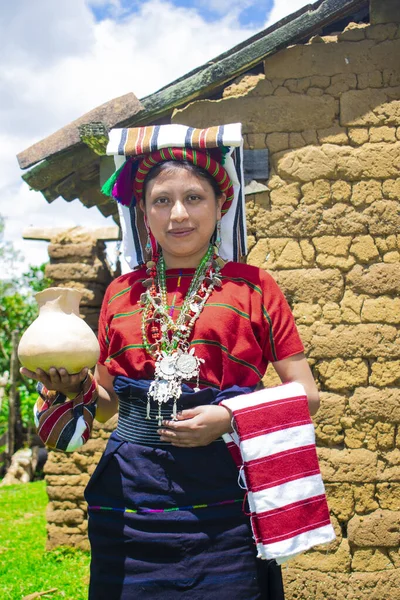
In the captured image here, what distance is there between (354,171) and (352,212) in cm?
26

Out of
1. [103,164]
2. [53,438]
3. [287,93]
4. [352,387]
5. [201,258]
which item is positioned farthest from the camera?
[103,164]

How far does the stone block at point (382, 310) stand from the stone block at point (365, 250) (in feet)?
0.84

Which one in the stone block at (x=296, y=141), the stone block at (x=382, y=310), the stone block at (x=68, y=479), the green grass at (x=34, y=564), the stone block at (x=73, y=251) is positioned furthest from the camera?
the stone block at (x=73, y=251)

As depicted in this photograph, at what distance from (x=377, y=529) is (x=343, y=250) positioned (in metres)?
1.69

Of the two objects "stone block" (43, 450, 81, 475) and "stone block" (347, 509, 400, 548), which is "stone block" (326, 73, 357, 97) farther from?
"stone block" (43, 450, 81, 475)

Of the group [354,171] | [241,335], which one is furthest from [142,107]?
[241,335]

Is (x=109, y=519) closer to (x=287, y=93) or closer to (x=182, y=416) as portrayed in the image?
(x=182, y=416)

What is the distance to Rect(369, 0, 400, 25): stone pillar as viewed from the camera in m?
3.94

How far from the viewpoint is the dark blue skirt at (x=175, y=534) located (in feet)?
5.66

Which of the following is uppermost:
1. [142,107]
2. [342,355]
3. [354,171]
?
[142,107]

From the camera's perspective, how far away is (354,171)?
3.89 meters

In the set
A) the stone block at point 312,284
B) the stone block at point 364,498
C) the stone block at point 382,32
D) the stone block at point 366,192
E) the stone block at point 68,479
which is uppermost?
the stone block at point 382,32

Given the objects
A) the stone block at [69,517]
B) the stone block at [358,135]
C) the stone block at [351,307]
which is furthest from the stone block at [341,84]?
the stone block at [69,517]

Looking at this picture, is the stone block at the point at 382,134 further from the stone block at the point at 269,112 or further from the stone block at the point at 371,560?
the stone block at the point at 371,560
